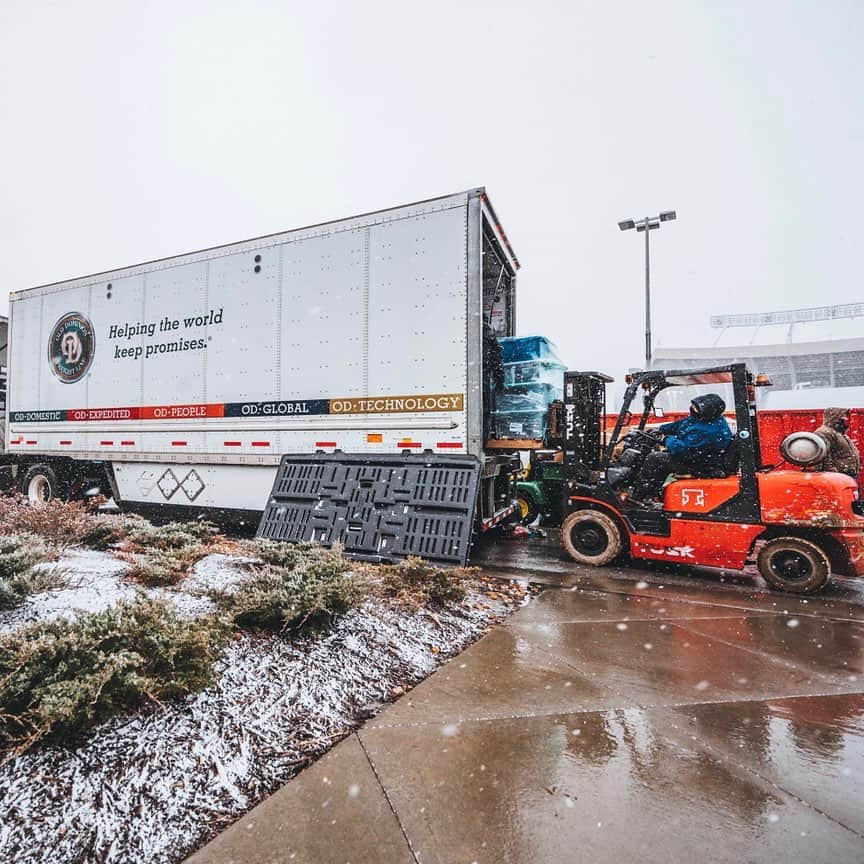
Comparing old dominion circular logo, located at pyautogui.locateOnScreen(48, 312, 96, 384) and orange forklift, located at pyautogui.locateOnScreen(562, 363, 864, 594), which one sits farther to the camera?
old dominion circular logo, located at pyautogui.locateOnScreen(48, 312, 96, 384)

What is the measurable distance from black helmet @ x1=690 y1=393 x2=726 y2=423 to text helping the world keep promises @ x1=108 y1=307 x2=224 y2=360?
633 centimetres

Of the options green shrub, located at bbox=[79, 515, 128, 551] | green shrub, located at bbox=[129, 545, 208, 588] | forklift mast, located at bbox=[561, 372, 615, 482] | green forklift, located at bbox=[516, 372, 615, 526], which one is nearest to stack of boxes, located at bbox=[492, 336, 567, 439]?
green forklift, located at bbox=[516, 372, 615, 526]

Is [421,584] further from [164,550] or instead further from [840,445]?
[840,445]

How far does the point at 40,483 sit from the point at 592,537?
9788 millimetres

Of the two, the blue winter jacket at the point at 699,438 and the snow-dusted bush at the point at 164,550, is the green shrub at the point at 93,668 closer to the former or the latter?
the snow-dusted bush at the point at 164,550

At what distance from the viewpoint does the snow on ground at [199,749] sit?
169 centimetres

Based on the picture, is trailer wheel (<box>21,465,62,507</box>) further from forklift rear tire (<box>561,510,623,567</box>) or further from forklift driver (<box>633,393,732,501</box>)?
forklift driver (<box>633,393,732,501</box>)

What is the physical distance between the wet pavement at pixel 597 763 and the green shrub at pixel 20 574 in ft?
7.53

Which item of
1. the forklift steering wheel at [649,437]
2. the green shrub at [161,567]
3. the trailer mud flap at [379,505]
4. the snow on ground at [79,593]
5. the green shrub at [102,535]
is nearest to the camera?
the snow on ground at [79,593]

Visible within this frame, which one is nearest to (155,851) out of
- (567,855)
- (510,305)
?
(567,855)

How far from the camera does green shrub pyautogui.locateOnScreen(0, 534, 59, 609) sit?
3.10m

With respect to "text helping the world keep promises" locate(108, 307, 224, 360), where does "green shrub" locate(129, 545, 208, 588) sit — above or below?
below

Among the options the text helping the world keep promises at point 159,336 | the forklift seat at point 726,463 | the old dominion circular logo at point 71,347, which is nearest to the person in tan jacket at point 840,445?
the forklift seat at point 726,463

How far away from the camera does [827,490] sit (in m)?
5.01
